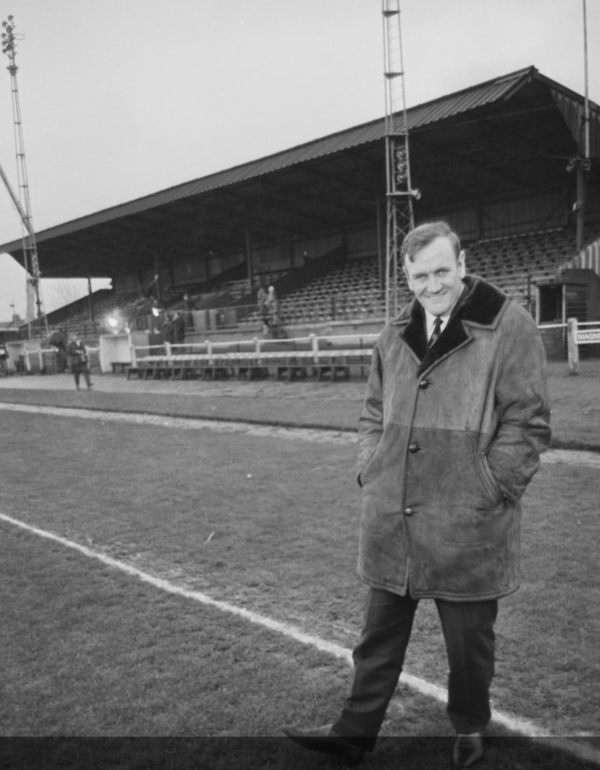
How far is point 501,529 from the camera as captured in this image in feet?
6.81

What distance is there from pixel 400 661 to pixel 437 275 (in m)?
1.38

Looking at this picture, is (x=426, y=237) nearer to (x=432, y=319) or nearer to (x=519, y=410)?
(x=432, y=319)

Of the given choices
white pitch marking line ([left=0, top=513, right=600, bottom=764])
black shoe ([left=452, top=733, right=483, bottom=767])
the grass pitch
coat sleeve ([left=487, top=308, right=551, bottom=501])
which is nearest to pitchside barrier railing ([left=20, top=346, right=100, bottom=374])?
the grass pitch

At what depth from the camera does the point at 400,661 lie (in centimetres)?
223

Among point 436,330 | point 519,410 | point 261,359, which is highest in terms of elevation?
point 436,330

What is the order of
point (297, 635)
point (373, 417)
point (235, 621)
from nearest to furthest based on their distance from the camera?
1. point (373, 417)
2. point (297, 635)
3. point (235, 621)

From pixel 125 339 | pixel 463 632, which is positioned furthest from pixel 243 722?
pixel 125 339

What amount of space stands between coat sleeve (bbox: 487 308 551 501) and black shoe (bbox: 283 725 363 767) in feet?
3.46

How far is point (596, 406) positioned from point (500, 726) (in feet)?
26.8

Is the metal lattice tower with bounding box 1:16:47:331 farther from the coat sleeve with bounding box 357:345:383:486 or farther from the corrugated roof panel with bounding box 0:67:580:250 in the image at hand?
the coat sleeve with bounding box 357:345:383:486

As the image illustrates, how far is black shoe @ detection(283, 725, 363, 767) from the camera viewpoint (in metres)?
2.19

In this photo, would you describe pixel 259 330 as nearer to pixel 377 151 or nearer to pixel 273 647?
pixel 377 151

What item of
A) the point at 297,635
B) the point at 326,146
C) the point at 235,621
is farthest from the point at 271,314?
the point at 297,635

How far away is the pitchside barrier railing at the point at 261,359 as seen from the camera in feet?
57.2
